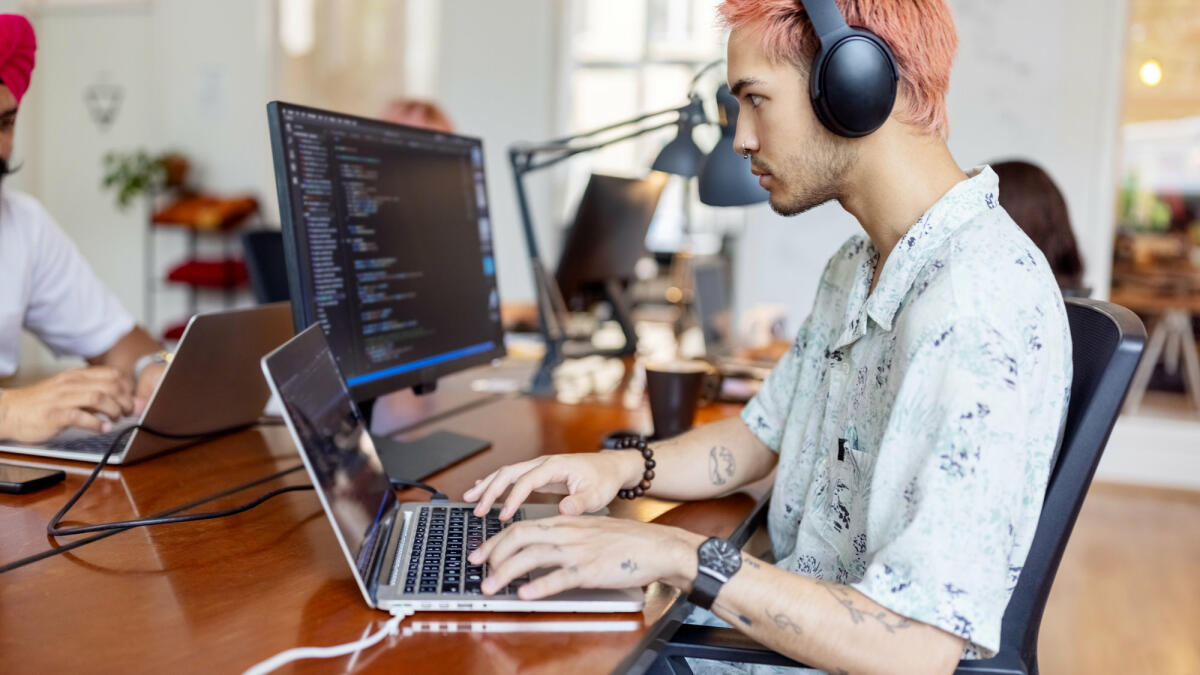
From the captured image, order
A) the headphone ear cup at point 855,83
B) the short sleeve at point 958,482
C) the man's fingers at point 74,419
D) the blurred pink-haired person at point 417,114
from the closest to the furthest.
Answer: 1. the short sleeve at point 958,482
2. the headphone ear cup at point 855,83
3. the man's fingers at point 74,419
4. the blurred pink-haired person at point 417,114

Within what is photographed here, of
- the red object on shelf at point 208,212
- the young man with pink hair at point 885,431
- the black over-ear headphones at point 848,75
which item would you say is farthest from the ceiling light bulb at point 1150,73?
the red object on shelf at point 208,212

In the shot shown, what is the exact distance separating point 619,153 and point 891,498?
13.5 feet

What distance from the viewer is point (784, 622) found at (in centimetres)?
81

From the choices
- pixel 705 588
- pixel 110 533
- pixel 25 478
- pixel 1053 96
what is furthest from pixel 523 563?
pixel 1053 96

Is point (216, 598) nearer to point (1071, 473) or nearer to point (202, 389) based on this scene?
point (202, 389)

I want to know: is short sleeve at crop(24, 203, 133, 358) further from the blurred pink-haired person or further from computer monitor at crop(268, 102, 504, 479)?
the blurred pink-haired person

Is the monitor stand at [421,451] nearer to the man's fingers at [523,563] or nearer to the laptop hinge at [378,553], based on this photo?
the laptop hinge at [378,553]

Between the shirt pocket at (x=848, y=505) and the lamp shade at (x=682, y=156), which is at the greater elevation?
the lamp shade at (x=682, y=156)

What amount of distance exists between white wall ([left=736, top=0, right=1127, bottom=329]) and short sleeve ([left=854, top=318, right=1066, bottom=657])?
3300 mm

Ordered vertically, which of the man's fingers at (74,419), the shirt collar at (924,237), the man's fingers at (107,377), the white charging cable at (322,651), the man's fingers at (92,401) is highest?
the shirt collar at (924,237)

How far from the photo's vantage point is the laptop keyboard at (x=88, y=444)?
1213 mm

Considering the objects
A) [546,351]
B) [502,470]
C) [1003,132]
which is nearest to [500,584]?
[502,470]

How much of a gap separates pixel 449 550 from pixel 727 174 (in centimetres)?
84

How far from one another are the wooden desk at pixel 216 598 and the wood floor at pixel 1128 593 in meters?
1.74
